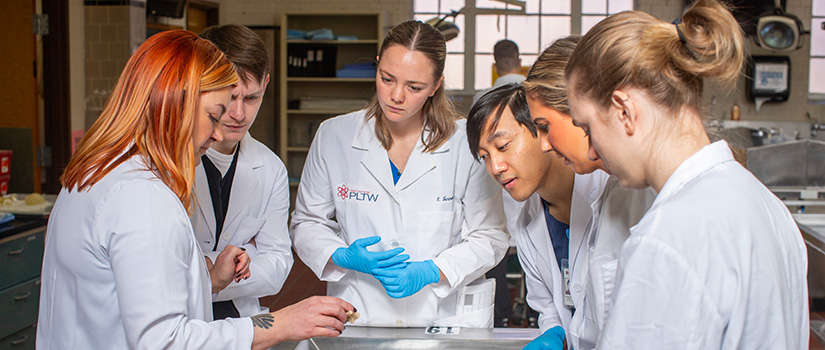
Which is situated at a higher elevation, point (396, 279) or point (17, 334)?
point (396, 279)

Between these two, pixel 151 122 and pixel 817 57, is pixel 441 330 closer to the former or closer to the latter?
pixel 151 122

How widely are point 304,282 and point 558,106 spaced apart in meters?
3.75

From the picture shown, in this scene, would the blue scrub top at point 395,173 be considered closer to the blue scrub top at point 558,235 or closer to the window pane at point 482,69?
the blue scrub top at point 558,235

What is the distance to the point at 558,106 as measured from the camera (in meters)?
1.16

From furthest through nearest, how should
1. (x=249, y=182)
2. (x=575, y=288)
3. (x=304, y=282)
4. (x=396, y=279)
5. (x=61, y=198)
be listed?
1. (x=304, y=282)
2. (x=249, y=182)
3. (x=396, y=279)
4. (x=575, y=288)
5. (x=61, y=198)

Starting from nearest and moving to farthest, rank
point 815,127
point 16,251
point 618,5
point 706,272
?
point 706,272, point 16,251, point 815,127, point 618,5

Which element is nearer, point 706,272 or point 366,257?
point 706,272

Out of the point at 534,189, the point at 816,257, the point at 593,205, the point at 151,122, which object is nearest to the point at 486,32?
the point at 816,257

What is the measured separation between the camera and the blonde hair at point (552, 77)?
1.17m

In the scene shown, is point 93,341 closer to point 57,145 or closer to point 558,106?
point 558,106

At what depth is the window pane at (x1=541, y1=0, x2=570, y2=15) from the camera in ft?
21.9

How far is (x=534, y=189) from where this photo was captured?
1.46m

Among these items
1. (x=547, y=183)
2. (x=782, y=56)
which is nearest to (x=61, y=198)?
(x=547, y=183)

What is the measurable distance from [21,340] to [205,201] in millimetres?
1499
